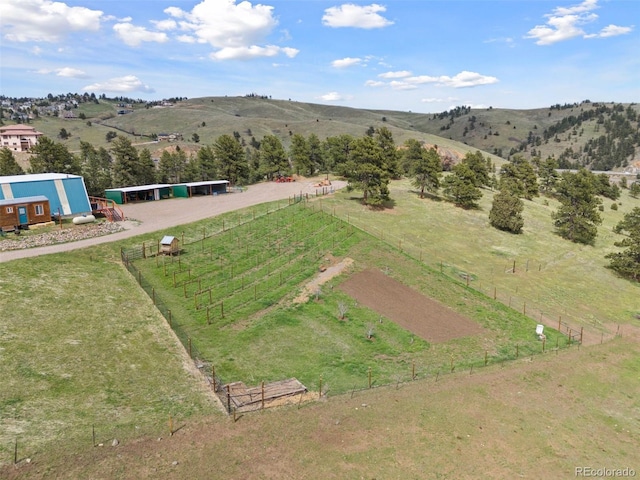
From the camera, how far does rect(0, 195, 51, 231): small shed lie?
143 feet

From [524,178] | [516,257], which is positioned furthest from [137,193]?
[524,178]

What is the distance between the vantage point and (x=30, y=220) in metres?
45.9

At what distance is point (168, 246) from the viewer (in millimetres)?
42469

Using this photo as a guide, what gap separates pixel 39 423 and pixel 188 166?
7538cm

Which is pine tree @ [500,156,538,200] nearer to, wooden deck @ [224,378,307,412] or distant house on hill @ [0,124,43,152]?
wooden deck @ [224,378,307,412]

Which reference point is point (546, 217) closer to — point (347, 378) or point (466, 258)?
point (466, 258)

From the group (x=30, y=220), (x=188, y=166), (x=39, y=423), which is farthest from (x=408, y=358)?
(x=188, y=166)

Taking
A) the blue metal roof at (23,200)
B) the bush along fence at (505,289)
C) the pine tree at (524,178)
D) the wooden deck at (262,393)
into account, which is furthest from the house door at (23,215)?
the pine tree at (524,178)

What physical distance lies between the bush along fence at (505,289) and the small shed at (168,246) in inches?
824

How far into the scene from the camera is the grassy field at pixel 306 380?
1662 centimetres

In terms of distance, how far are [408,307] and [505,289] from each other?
12.7 meters

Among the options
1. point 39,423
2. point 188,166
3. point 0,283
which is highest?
point 188,166

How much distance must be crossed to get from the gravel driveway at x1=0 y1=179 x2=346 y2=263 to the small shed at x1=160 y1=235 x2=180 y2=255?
6103mm

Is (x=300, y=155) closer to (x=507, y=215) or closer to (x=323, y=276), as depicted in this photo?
(x=507, y=215)
